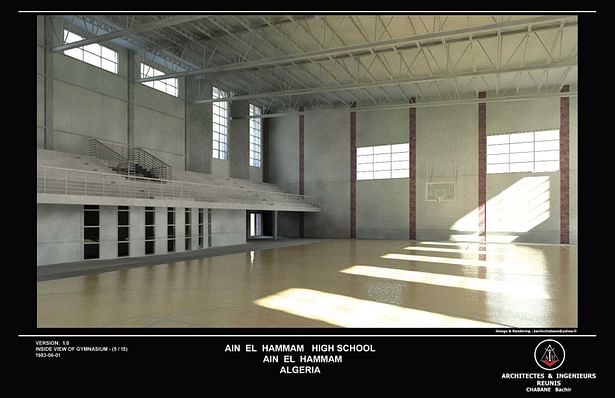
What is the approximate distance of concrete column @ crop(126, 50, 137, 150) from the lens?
2286cm

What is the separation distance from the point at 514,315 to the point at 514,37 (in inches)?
709

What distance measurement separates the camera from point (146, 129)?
24.1 meters

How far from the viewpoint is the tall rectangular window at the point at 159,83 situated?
24.1 m

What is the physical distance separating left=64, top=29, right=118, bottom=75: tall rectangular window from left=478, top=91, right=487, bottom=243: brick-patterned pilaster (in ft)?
80.4

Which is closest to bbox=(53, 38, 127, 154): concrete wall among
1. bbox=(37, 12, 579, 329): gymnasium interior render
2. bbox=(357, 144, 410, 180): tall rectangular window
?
bbox=(37, 12, 579, 329): gymnasium interior render

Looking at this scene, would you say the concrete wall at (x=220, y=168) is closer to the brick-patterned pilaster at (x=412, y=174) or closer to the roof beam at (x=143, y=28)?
the roof beam at (x=143, y=28)

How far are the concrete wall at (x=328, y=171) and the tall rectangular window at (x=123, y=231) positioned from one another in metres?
18.6

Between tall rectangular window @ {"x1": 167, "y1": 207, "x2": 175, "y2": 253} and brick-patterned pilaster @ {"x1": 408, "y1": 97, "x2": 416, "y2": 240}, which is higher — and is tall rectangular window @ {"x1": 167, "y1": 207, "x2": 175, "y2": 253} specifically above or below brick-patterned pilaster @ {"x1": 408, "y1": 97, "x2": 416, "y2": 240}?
below

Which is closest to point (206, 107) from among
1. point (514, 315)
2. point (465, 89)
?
point (465, 89)

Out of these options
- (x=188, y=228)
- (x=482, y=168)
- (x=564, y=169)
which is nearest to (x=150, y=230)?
(x=188, y=228)

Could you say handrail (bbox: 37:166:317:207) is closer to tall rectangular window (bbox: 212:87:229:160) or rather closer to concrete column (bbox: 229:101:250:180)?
tall rectangular window (bbox: 212:87:229:160)

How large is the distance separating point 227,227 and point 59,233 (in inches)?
414

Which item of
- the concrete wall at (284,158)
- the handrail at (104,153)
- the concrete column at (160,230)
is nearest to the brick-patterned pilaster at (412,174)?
the concrete wall at (284,158)
